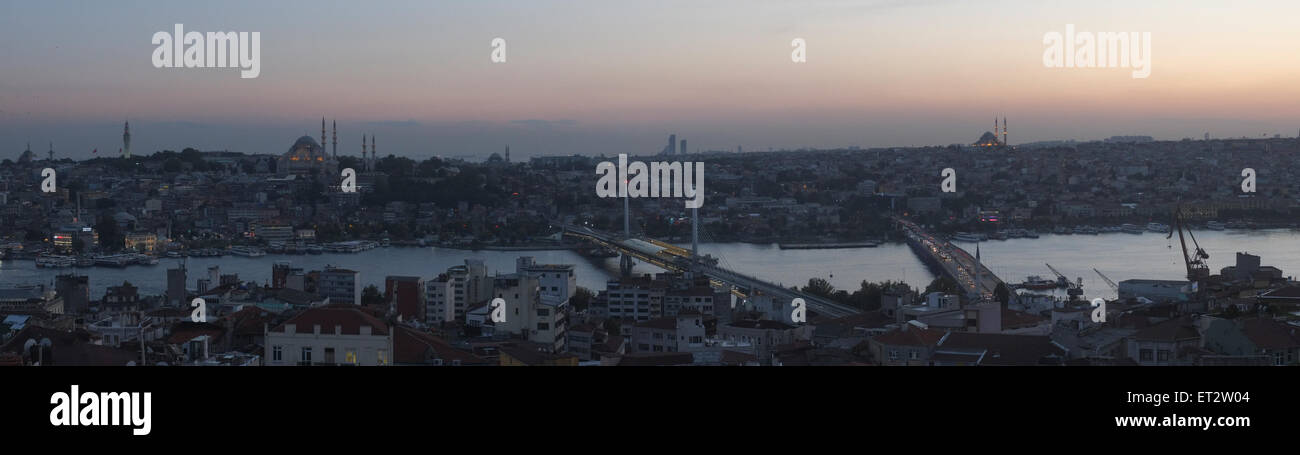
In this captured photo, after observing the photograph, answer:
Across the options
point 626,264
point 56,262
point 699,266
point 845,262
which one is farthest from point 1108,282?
point 56,262

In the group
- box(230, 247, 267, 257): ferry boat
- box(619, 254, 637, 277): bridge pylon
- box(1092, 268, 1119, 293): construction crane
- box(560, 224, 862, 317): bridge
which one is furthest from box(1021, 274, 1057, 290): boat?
Result: box(230, 247, 267, 257): ferry boat

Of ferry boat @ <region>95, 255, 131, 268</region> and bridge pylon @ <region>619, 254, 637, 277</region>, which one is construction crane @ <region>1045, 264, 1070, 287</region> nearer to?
bridge pylon @ <region>619, 254, 637, 277</region>

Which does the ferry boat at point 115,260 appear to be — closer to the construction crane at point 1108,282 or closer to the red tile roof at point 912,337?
the construction crane at point 1108,282

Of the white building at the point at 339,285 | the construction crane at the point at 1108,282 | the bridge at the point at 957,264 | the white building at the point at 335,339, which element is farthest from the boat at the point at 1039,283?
the white building at the point at 335,339

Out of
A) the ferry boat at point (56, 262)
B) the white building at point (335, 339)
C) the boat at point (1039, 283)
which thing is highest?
the white building at point (335, 339)

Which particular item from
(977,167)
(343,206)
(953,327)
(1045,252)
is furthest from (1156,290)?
(977,167)

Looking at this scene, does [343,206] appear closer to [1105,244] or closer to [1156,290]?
[1105,244]

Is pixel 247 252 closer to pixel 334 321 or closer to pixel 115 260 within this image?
pixel 115 260
